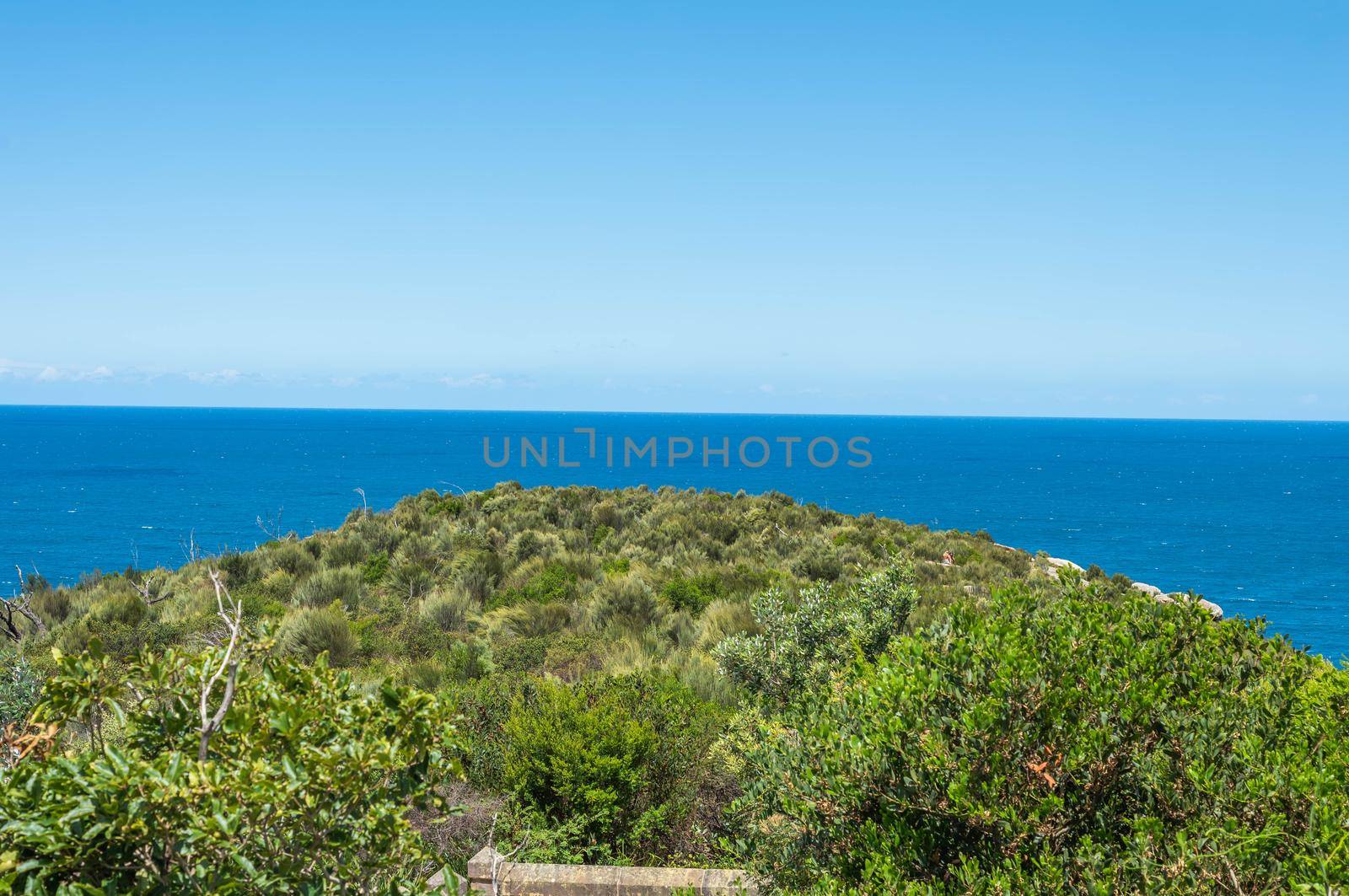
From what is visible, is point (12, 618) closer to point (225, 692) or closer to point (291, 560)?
point (291, 560)

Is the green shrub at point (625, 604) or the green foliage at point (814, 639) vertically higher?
the green foliage at point (814, 639)

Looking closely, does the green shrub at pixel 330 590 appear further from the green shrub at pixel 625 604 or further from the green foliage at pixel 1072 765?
the green foliage at pixel 1072 765

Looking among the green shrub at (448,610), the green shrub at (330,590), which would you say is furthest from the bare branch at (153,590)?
the green shrub at (448,610)

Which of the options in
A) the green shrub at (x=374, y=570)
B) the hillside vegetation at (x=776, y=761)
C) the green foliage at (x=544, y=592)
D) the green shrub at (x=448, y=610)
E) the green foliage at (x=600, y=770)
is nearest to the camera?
the hillside vegetation at (x=776, y=761)

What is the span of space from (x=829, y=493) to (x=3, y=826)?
78147mm

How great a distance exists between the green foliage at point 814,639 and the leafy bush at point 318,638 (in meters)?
5.95

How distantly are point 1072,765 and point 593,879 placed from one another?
3.39 meters

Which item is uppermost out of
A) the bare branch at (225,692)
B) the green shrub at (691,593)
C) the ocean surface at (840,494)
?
the bare branch at (225,692)

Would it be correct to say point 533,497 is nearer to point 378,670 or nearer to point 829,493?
point 378,670

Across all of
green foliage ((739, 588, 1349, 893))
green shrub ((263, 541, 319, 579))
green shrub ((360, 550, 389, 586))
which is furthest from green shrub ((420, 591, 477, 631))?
green foliage ((739, 588, 1349, 893))

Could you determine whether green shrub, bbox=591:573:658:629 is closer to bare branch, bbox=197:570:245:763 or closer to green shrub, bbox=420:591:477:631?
green shrub, bbox=420:591:477:631

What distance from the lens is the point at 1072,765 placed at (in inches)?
133

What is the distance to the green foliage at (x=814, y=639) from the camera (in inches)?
279

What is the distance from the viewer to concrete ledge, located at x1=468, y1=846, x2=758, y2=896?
534 centimetres
